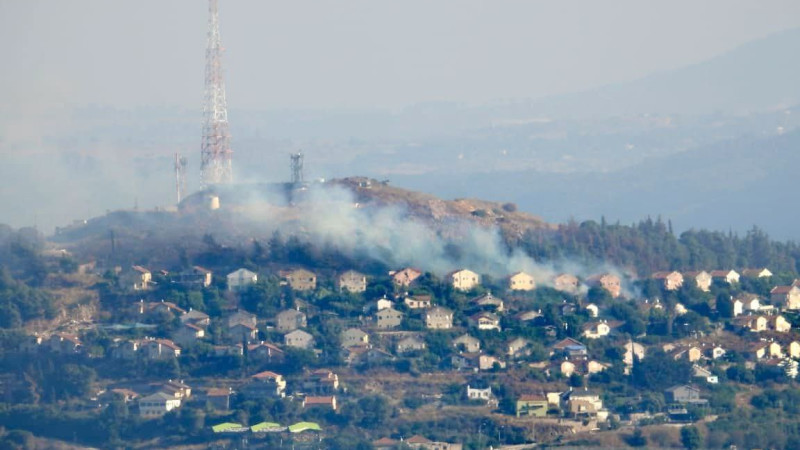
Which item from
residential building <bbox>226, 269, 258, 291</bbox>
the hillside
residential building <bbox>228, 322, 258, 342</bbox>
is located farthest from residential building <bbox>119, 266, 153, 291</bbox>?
the hillside

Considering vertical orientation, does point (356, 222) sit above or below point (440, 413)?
above

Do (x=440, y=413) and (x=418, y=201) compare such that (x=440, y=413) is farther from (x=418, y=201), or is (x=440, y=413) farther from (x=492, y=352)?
(x=418, y=201)

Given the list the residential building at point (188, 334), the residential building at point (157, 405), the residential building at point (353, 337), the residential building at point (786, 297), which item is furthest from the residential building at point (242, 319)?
the residential building at point (786, 297)

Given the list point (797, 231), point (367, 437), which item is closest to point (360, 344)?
point (367, 437)

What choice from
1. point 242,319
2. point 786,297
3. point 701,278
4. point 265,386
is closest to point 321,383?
point 265,386

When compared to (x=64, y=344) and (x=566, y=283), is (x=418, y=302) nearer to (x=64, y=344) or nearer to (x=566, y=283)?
(x=566, y=283)

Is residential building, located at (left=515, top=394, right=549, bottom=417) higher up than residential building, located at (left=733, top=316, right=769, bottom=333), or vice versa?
residential building, located at (left=733, top=316, right=769, bottom=333)

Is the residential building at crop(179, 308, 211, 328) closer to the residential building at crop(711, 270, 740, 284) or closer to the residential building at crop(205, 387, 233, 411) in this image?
the residential building at crop(205, 387, 233, 411)
